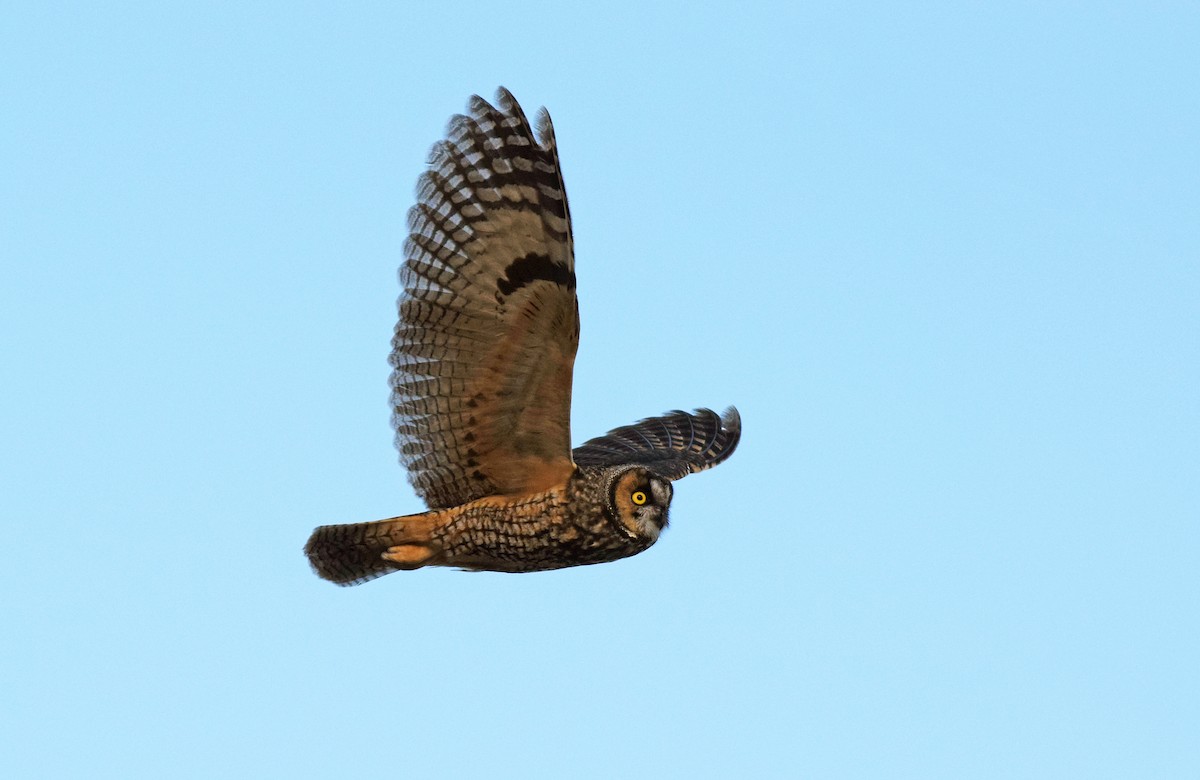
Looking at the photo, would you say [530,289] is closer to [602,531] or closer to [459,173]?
[459,173]

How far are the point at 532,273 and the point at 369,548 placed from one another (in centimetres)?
203

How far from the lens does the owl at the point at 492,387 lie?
805cm

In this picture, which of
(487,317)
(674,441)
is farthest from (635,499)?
(674,441)

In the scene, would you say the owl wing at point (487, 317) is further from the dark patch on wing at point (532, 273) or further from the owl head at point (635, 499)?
the owl head at point (635, 499)

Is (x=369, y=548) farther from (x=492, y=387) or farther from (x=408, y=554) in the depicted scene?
(x=492, y=387)

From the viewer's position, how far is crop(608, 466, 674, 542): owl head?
8.79 metres

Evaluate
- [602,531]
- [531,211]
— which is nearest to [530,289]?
[531,211]

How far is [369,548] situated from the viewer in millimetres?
9102

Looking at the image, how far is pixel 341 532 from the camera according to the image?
29.9 ft

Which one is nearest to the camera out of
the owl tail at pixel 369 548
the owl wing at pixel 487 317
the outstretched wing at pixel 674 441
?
the owl wing at pixel 487 317

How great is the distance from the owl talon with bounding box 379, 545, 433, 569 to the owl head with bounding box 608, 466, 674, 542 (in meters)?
1.10

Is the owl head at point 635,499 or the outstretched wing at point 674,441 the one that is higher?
the outstretched wing at point 674,441

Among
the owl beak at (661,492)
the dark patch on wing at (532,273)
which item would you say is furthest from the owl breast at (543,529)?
the dark patch on wing at (532,273)

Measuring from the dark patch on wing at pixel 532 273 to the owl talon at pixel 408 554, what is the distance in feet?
5.56
